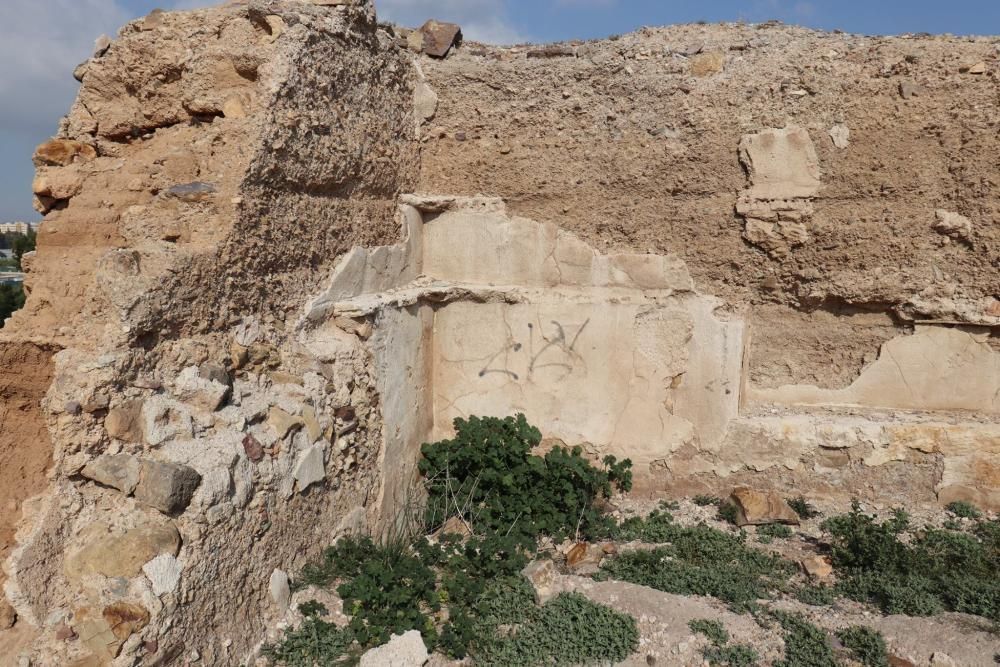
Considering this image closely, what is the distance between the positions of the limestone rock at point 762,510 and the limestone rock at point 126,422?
10.2 ft

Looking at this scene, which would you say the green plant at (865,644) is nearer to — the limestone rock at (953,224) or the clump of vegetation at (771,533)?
the clump of vegetation at (771,533)

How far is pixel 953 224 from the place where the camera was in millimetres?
3910

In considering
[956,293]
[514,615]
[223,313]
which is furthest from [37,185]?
[956,293]

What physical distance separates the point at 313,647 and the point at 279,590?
0.89 ft

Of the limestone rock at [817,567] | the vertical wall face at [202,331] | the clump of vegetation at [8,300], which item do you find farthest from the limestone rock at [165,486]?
the clump of vegetation at [8,300]

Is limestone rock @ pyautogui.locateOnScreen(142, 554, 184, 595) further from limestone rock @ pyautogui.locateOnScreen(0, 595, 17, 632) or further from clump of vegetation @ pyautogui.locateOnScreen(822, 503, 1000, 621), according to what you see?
clump of vegetation @ pyautogui.locateOnScreen(822, 503, 1000, 621)

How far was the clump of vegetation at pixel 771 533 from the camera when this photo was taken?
151 inches

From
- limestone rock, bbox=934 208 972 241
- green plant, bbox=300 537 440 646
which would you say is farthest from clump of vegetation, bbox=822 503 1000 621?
green plant, bbox=300 537 440 646

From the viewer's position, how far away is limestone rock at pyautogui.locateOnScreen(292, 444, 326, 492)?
10.0 ft

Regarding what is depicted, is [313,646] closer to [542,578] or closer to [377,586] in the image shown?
[377,586]

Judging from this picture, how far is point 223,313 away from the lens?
10.0ft

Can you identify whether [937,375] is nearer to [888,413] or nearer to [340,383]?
[888,413]

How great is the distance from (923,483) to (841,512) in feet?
1.64

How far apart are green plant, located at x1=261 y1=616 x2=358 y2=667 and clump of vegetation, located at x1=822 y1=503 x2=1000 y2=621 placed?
2263 millimetres
